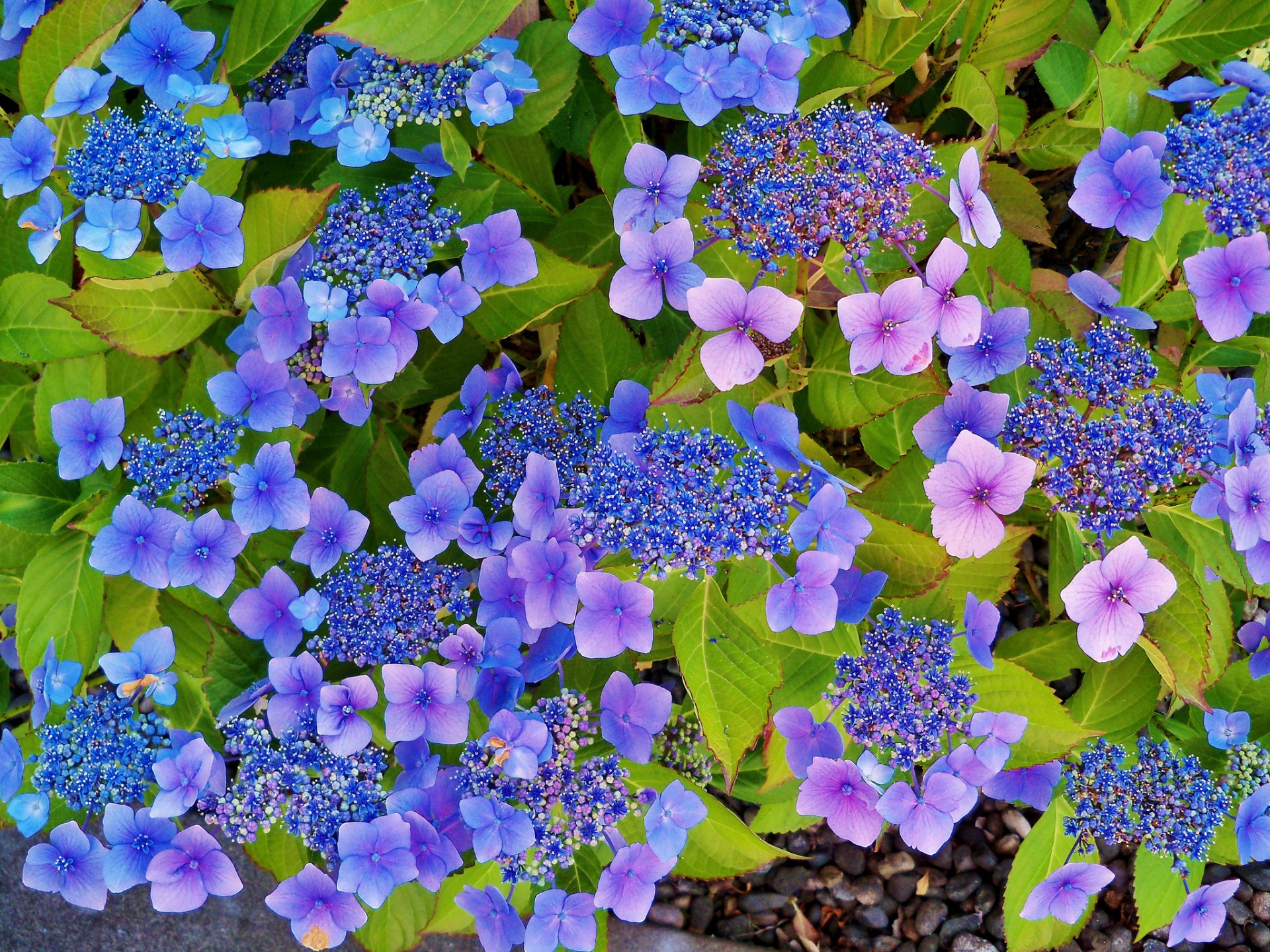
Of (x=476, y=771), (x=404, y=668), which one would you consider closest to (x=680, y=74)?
(x=404, y=668)

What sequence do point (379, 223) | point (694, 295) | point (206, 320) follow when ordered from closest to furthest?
point (694, 295)
point (379, 223)
point (206, 320)

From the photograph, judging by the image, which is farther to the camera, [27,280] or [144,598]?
[144,598]

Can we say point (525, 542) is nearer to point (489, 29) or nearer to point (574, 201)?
point (489, 29)

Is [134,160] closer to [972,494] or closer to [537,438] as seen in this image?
[537,438]

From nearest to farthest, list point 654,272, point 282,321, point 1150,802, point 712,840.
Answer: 1. point 654,272
2. point 282,321
3. point 1150,802
4. point 712,840

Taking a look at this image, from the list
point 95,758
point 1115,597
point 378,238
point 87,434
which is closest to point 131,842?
point 95,758

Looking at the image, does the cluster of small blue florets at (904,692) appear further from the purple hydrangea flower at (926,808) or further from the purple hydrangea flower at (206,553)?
the purple hydrangea flower at (206,553)

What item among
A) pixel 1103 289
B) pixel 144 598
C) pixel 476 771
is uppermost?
pixel 1103 289
